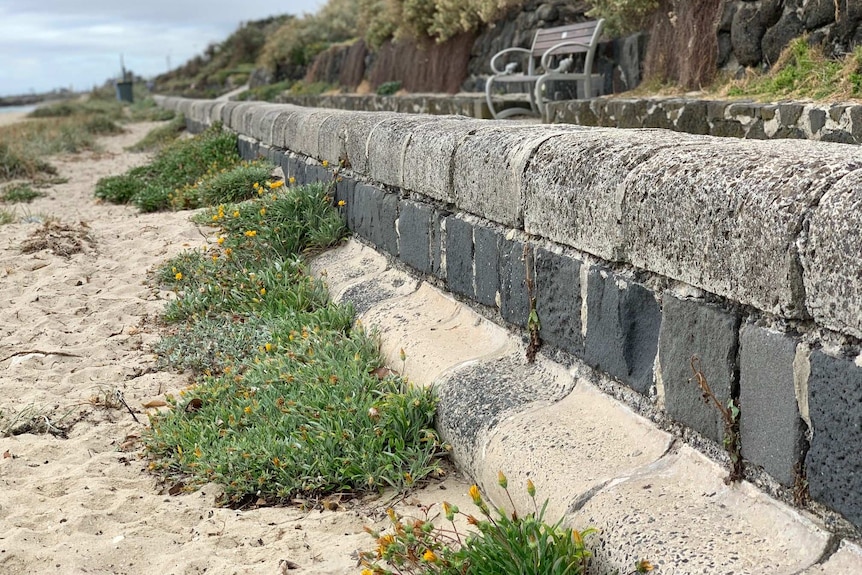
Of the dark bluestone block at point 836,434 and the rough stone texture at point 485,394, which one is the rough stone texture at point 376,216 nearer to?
the rough stone texture at point 485,394

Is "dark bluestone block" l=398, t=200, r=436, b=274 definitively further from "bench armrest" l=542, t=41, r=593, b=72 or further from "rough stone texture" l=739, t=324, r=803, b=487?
"bench armrest" l=542, t=41, r=593, b=72

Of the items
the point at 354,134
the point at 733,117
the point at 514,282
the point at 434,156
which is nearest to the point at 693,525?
the point at 514,282

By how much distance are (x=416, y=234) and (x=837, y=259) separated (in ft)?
8.31

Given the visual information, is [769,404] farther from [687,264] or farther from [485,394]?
[485,394]

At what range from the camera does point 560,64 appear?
9633mm

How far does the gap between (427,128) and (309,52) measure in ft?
77.3

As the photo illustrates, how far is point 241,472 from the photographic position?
9.90ft

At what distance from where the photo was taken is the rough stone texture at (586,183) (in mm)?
2457

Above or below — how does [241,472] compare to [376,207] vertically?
below

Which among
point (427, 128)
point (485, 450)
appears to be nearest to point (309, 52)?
point (427, 128)

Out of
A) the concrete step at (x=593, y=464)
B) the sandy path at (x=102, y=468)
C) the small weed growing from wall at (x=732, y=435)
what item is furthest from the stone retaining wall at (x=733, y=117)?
the sandy path at (x=102, y=468)

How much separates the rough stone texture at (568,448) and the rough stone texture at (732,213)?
19.0 inches

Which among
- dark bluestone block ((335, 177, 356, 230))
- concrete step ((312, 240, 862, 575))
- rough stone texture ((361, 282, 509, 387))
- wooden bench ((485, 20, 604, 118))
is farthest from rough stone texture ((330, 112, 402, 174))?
wooden bench ((485, 20, 604, 118))

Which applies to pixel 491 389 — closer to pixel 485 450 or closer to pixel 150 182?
pixel 485 450
